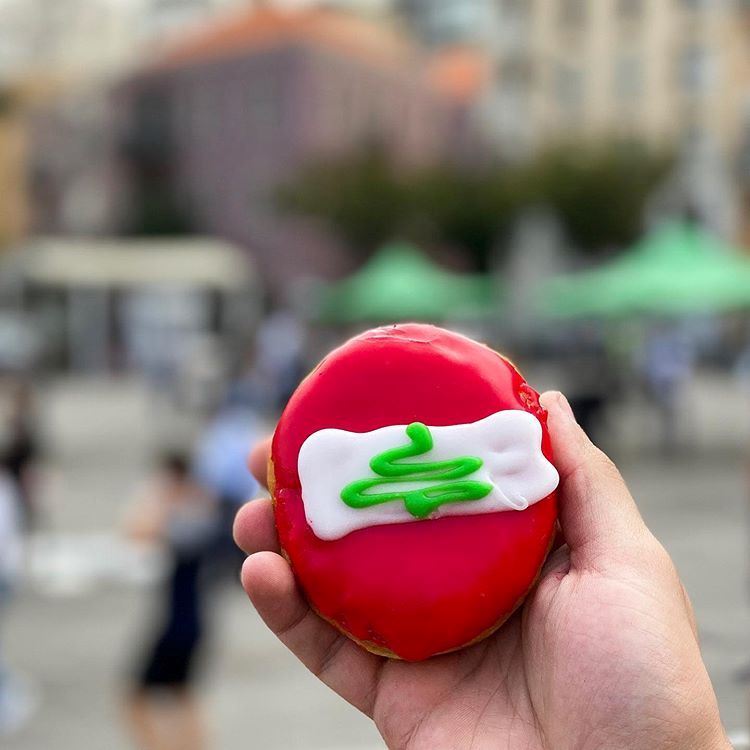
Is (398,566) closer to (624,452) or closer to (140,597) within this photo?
(140,597)

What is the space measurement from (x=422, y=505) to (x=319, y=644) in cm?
37

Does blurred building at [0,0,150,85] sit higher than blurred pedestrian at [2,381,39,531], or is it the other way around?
blurred pedestrian at [2,381,39,531]

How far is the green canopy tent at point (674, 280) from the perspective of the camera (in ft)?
39.1

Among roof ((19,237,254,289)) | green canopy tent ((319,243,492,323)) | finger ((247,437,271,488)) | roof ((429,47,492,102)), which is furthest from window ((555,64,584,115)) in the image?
finger ((247,437,271,488))

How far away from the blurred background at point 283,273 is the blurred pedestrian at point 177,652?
0.01 m

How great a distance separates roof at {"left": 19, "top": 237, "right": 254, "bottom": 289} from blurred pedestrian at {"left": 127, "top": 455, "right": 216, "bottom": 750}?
72.2 feet

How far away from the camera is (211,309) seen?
26312 mm

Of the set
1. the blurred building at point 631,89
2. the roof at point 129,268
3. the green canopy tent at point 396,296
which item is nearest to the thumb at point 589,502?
the blurred building at point 631,89

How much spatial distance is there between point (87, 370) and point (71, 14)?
1729 centimetres

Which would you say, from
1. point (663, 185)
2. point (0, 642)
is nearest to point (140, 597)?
point (0, 642)

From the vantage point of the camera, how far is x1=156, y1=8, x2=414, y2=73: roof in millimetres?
32781

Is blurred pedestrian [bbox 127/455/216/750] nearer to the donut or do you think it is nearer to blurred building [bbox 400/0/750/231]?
the donut

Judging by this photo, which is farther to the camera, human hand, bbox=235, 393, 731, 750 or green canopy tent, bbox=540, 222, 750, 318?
green canopy tent, bbox=540, 222, 750, 318

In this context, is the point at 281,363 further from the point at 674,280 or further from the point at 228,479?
the point at 228,479
